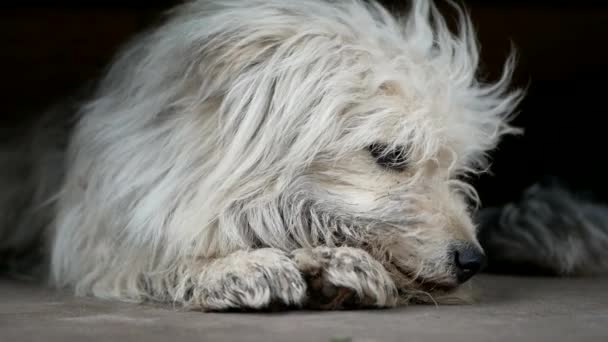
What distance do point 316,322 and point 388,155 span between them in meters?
0.61

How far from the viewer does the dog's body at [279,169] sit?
2.47 metres

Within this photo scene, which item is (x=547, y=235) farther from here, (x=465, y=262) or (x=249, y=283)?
(x=249, y=283)

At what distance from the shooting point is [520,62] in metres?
4.95

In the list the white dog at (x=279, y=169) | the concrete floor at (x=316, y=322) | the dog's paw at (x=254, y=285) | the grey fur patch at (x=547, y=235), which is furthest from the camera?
the grey fur patch at (x=547, y=235)

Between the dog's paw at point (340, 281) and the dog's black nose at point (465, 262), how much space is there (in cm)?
21

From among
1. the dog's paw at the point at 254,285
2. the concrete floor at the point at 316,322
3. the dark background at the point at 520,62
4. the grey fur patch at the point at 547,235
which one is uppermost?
the dark background at the point at 520,62

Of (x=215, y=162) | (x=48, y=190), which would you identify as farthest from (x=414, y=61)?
(x=48, y=190)

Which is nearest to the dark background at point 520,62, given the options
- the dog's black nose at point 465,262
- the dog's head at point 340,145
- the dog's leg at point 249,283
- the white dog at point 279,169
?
the white dog at point 279,169

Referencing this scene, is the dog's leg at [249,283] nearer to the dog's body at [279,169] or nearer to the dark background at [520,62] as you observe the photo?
the dog's body at [279,169]

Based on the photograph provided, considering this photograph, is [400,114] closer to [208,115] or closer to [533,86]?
[208,115]

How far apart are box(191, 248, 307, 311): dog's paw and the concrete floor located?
0.11 ft

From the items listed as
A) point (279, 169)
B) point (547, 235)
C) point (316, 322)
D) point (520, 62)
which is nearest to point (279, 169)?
point (279, 169)

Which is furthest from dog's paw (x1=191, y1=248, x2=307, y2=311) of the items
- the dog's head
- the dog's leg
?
the dog's head

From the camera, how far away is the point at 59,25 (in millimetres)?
4715
